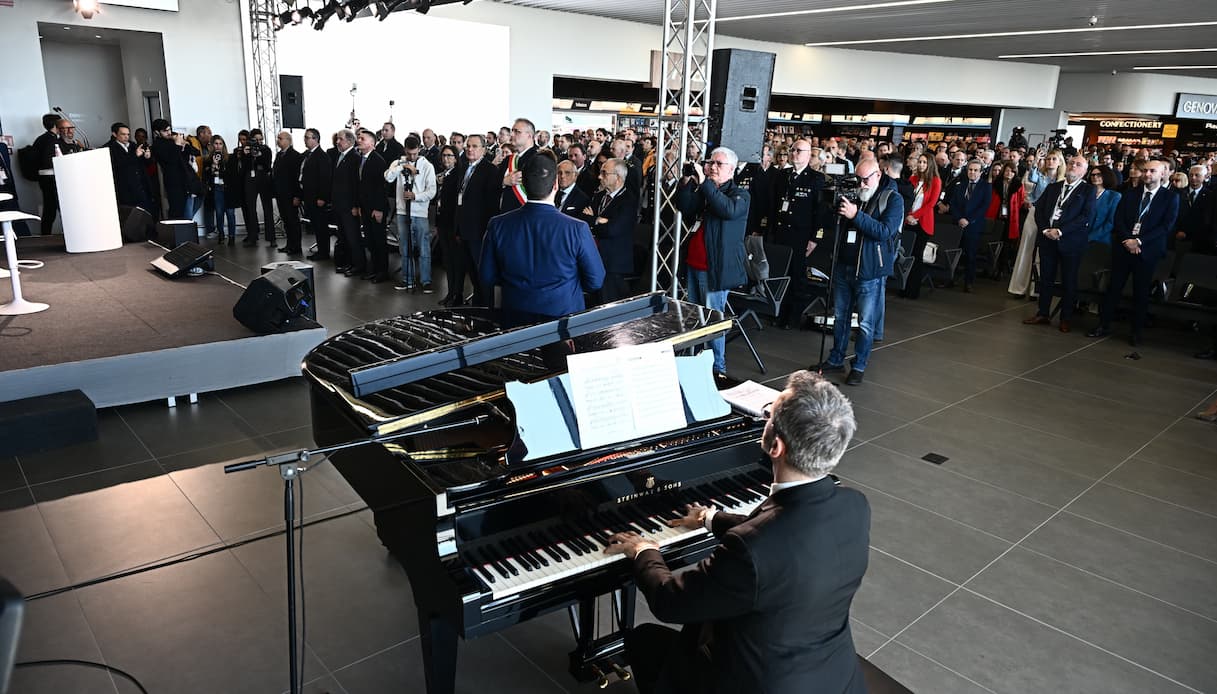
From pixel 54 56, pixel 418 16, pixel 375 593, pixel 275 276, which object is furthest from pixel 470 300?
pixel 54 56

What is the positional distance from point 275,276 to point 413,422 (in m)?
Answer: 4.12

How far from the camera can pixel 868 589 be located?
3520 mm

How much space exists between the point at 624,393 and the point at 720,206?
3606 mm

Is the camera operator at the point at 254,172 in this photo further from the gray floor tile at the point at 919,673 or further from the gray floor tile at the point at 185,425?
the gray floor tile at the point at 919,673

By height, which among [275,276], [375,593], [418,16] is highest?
[418,16]

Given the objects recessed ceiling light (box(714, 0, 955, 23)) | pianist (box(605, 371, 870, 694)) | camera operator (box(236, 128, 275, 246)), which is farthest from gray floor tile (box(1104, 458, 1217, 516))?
camera operator (box(236, 128, 275, 246))

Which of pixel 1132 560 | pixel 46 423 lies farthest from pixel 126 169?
pixel 1132 560

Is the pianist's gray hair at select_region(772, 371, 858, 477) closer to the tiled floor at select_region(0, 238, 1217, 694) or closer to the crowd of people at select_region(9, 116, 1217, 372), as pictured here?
the tiled floor at select_region(0, 238, 1217, 694)

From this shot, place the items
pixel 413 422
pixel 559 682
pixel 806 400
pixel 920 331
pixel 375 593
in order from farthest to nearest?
pixel 920 331
pixel 375 593
pixel 559 682
pixel 413 422
pixel 806 400

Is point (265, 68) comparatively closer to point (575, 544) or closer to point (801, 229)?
point (801, 229)

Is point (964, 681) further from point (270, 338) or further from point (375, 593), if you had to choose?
point (270, 338)

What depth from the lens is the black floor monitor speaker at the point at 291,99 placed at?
543 inches

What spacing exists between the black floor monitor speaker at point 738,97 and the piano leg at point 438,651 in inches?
205

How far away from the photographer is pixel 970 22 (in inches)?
577
